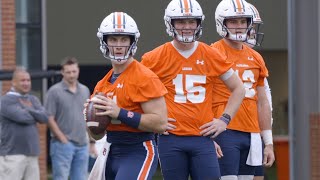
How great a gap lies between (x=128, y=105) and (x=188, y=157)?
1.02m

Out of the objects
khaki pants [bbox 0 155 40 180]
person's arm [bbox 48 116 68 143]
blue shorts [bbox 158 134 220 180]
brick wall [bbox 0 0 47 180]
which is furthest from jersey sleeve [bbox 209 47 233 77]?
brick wall [bbox 0 0 47 180]

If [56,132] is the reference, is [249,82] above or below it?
above

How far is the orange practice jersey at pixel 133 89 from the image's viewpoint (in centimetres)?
832

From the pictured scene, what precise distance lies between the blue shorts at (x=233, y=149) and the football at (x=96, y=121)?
1.65 meters

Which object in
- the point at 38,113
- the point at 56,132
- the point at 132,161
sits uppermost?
the point at 132,161

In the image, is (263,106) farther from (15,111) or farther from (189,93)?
(15,111)

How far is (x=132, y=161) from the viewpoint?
8391mm

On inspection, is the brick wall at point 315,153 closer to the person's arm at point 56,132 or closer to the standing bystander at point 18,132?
the person's arm at point 56,132

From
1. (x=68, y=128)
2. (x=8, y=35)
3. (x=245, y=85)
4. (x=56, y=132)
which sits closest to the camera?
(x=245, y=85)

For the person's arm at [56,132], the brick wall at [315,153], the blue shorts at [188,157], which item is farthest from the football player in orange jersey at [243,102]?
the brick wall at [315,153]

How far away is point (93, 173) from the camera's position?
8516mm

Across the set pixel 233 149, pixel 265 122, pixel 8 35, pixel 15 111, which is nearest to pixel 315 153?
pixel 8 35

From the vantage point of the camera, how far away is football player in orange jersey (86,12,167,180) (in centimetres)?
829

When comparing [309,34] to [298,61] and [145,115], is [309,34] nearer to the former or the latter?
[298,61]
